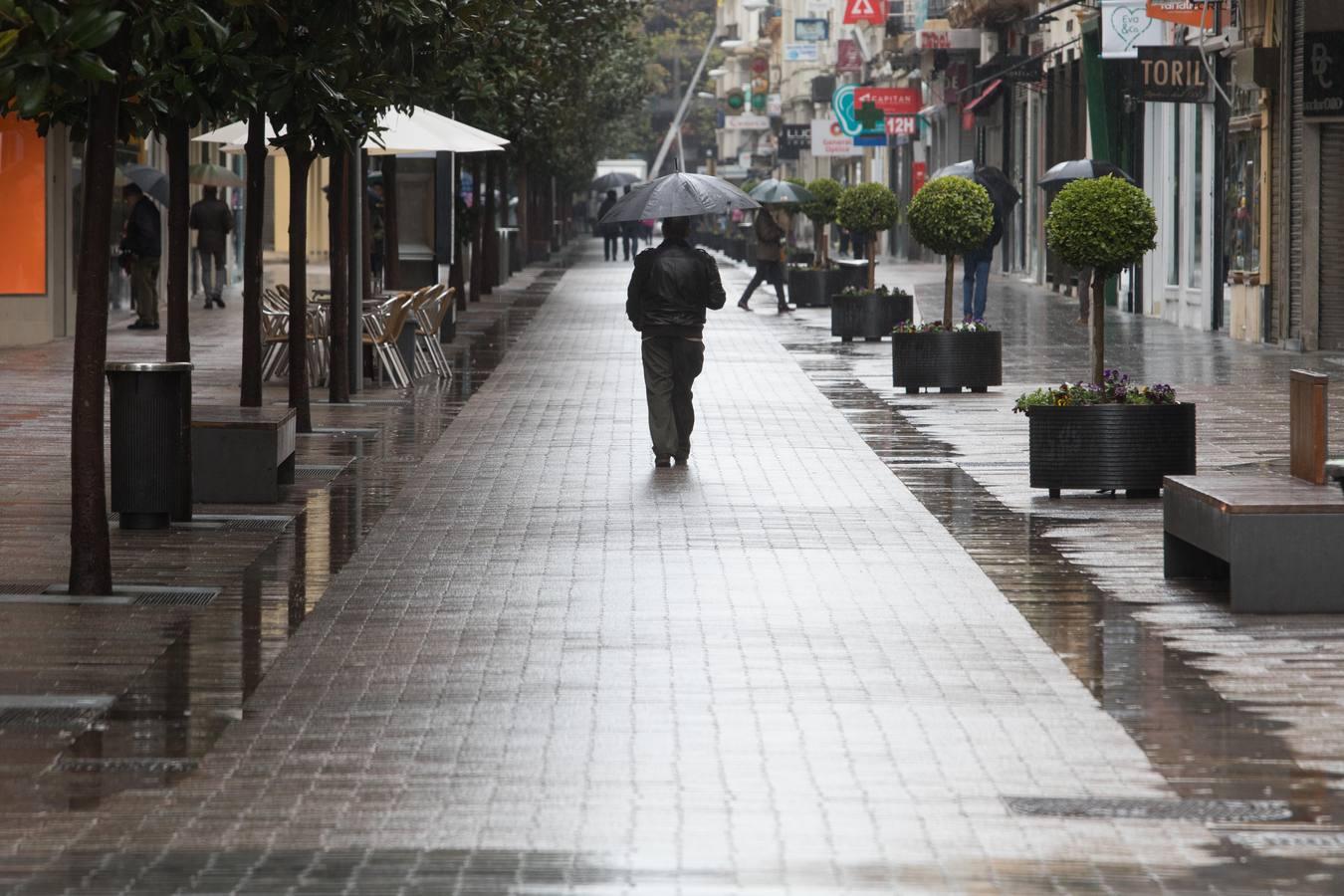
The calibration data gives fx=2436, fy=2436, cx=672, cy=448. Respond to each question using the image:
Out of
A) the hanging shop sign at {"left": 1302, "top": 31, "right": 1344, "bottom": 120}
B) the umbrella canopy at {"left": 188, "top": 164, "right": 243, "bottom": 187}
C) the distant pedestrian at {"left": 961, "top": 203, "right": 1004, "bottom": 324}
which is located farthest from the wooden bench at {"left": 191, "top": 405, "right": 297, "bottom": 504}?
the umbrella canopy at {"left": 188, "top": 164, "right": 243, "bottom": 187}

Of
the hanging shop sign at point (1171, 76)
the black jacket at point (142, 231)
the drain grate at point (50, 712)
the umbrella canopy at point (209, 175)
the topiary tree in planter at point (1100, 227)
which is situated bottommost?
the drain grate at point (50, 712)

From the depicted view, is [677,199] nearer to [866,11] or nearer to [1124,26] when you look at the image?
[1124,26]

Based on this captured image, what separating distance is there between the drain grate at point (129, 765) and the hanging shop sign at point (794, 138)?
7280 centimetres

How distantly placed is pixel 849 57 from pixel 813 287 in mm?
37387

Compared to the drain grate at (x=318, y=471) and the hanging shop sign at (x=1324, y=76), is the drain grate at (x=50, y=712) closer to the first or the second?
the drain grate at (x=318, y=471)

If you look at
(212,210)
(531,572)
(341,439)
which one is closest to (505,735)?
(531,572)

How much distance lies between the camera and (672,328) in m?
15.1

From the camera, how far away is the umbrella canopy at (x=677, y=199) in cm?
1548

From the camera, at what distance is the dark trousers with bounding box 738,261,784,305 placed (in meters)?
37.3

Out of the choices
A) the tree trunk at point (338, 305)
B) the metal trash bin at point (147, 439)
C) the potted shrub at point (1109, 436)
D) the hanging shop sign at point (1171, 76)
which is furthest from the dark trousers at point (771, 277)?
the metal trash bin at point (147, 439)

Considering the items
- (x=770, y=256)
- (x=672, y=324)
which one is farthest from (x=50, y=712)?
(x=770, y=256)

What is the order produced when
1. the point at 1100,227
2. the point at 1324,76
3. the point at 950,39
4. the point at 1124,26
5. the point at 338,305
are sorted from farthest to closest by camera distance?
the point at 950,39, the point at 1124,26, the point at 1324,76, the point at 338,305, the point at 1100,227

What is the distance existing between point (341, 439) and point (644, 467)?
2.83 metres

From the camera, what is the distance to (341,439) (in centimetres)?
1691
